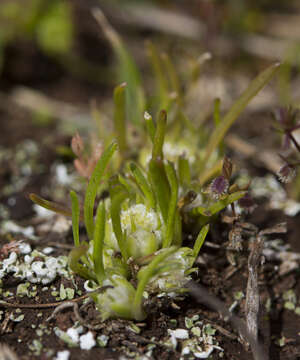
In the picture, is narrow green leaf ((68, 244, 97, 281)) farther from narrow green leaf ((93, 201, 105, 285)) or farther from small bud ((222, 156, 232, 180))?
small bud ((222, 156, 232, 180))

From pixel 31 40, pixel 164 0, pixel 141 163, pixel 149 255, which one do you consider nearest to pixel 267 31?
pixel 164 0

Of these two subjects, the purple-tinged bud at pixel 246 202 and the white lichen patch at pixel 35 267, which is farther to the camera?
the purple-tinged bud at pixel 246 202

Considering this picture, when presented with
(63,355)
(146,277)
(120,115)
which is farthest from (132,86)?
(63,355)

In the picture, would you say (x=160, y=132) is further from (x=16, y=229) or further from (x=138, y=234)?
(x=16, y=229)

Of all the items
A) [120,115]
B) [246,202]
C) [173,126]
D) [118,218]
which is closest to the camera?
[118,218]

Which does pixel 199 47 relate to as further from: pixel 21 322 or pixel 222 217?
pixel 21 322

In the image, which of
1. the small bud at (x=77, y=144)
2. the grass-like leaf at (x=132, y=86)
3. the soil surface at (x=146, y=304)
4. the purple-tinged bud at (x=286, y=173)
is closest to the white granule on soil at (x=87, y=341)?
the soil surface at (x=146, y=304)

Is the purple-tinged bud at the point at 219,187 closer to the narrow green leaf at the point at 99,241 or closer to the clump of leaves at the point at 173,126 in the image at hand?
the clump of leaves at the point at 173,126
